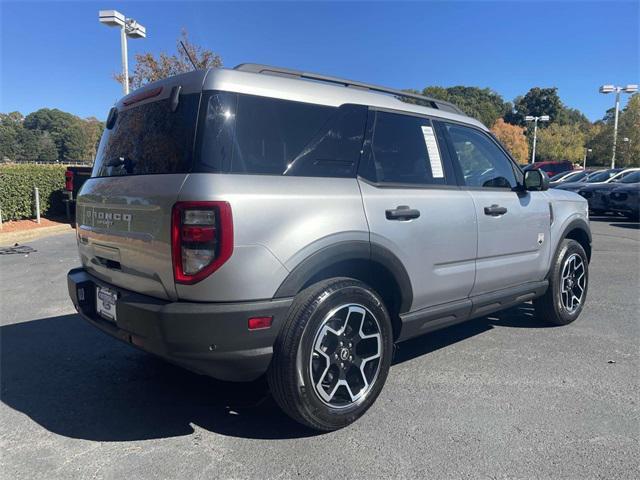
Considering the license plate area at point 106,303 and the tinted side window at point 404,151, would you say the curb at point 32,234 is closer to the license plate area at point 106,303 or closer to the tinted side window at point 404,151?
the license plate area at point 106,303

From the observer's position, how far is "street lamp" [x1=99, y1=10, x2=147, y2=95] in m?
13.4

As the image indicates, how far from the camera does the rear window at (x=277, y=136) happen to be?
2502mm

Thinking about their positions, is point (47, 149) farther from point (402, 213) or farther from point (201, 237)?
point (201, 237)

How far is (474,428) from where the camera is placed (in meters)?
2.85

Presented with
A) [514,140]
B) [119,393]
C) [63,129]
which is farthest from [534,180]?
[63,129]

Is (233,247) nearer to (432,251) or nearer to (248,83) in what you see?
(248,83)

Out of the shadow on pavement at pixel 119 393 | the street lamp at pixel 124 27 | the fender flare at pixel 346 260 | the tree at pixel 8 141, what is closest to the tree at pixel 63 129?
the tree at pixel 8 141

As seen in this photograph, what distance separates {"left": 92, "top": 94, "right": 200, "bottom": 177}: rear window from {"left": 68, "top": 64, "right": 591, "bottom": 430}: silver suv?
1cm

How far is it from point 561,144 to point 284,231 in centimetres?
6358

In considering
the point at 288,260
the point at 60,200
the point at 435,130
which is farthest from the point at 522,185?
the point at 60,200

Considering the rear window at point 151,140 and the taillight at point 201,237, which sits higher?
the rear window at point 151,140

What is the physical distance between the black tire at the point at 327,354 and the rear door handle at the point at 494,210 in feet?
4.32

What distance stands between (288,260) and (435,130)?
1765 mm

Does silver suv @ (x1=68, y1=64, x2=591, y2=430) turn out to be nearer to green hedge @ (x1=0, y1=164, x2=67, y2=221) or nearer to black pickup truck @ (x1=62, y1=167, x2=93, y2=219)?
black pickup truck @ (x1=62, y1=167, x2=93, y2=219)
